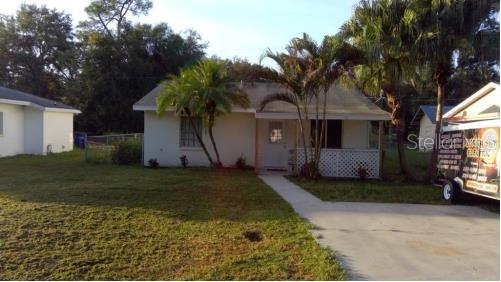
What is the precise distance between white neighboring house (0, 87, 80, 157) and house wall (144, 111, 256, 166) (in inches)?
327

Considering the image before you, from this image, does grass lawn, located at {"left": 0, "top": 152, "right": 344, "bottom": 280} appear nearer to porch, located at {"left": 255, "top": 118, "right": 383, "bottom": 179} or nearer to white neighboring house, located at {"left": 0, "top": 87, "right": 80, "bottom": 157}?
porch, located at {"left": 255, "top": 118, "right": 383, "bottom": 179}

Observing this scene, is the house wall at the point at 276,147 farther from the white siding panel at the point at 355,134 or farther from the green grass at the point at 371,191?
the green grass at the point at 371,191

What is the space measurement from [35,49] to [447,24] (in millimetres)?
44276

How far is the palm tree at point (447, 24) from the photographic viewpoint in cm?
1401

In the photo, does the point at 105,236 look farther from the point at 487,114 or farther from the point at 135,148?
the point at 135,148

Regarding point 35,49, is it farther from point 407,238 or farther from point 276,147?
point 407,238

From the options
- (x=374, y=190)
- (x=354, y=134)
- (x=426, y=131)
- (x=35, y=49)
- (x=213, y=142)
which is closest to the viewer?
(x=374, y=190)

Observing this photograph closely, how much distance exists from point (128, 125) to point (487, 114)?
1211 inches

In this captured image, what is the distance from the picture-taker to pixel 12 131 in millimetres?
23266

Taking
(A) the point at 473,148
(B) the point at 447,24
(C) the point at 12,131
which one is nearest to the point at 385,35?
(B) the point at 447,24

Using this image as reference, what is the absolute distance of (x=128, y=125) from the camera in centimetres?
3791

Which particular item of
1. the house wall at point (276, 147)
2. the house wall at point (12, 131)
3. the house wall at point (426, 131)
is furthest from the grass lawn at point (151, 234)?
the house wall at point (426, 131)

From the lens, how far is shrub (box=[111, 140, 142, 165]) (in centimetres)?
1897

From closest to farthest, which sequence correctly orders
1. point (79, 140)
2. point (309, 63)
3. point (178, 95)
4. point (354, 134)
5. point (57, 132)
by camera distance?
1. point (309, 63)
2. point (178, 95)
3. point (354, 134)
4. point (57, 132)
5. point (79, 140)
